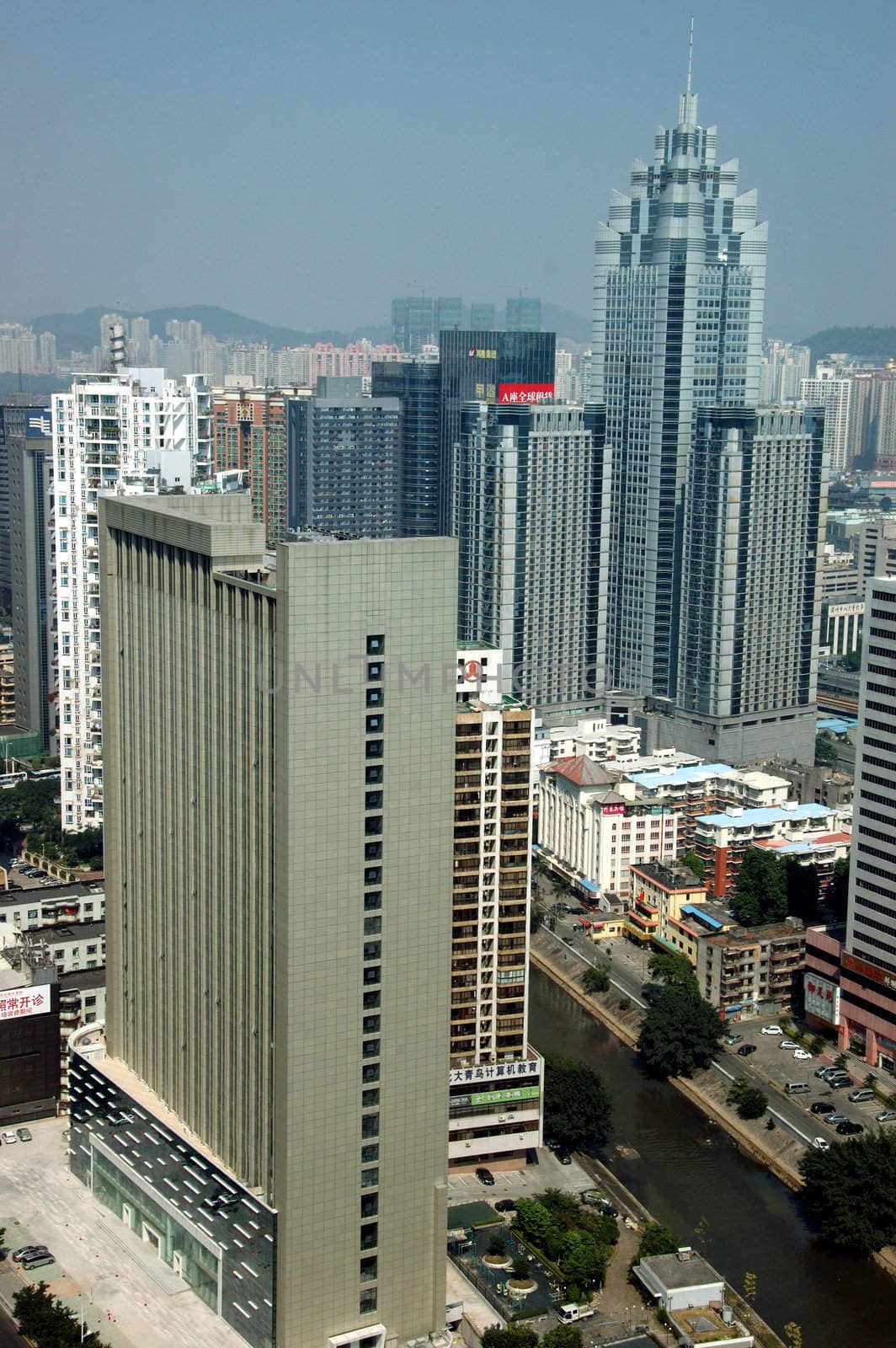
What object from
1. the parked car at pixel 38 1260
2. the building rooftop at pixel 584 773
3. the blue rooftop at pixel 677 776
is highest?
the building rooftop at pixel 584 773

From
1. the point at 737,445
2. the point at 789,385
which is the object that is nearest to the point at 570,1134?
the point at 737,445

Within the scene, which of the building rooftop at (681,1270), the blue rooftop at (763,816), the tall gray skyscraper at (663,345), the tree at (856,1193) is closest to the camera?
the building rooftop at (681,1270)

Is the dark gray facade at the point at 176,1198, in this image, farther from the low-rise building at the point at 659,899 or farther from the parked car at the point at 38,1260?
the low-rise building at the point at 659,899

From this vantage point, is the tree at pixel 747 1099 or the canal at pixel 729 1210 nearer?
the canal at pixel 729 1210

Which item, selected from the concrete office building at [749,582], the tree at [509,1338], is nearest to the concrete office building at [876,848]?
the tree at [509,1338]

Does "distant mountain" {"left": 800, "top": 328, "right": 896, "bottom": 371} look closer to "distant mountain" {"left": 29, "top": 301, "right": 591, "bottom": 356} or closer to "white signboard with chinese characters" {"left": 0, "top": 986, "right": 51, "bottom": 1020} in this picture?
"distant mountain" {"left": 29, "top": 301, "right": 591, "bottom": 356}

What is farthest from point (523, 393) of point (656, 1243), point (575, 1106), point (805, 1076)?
point (656, 1243)

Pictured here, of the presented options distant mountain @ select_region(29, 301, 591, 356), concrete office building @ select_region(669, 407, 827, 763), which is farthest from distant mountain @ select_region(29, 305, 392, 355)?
concrete office building @ select_region(669, 407, 827, 763)

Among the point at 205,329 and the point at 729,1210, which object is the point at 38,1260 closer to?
the point at 729,1210
